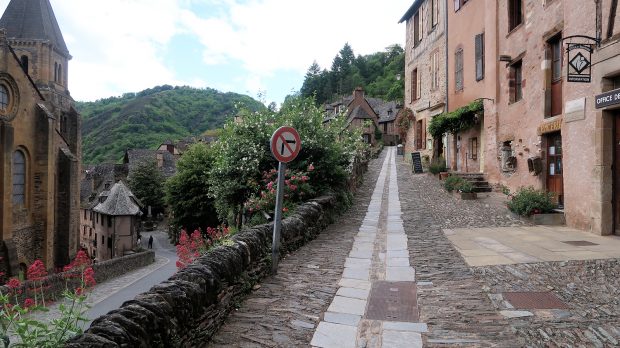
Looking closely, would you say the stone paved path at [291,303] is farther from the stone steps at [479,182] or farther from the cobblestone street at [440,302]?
the stone steps at [479,182]

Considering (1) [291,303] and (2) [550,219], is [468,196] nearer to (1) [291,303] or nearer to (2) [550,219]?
(2) [550,219]

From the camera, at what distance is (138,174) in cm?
4831

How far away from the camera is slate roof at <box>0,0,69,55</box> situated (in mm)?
34000

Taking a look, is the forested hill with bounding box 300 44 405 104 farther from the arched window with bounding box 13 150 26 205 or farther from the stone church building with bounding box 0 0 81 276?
the arched window with bounding box 13 150 26 205

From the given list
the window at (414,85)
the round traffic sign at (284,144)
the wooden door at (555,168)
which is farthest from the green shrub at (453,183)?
the window at (414,85)

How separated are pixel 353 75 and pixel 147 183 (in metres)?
59.3

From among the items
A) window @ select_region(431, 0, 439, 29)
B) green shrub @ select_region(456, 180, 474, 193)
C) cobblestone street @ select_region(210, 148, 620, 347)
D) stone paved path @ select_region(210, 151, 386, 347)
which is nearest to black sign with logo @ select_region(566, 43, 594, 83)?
cobblestone street @ select_region(210, 148, 620, 347)

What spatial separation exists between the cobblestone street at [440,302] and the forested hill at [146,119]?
7406 cm

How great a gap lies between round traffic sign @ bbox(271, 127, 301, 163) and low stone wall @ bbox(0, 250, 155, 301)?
5.96 m

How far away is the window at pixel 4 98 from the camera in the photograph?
19719 mm

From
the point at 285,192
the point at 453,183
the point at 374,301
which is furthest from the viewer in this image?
the point at 453,183

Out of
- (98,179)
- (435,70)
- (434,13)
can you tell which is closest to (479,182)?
(435,70)

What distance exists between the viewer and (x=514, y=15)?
50.3 ft

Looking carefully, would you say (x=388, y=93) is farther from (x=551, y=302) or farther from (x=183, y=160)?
(x=551, y=302)
